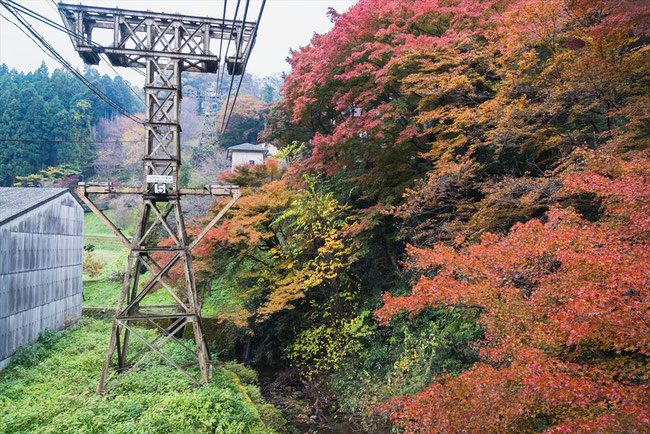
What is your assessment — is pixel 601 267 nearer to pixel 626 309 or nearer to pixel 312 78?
pixel 626 309

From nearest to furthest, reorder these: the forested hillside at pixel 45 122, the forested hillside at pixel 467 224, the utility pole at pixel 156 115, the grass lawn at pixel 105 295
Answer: the forested hillside at pixel 467 224 < the utility pole at pixel 156 115 < the grass lawn at pixel 105 295 < the forested hillside at pixel 45 122

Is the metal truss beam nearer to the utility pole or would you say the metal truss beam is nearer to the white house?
the utility pole

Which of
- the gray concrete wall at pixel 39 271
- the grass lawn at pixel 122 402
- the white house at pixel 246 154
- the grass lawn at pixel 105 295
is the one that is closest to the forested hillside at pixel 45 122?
the white house at pixel 246 154

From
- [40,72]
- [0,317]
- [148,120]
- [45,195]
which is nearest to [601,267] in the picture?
[148,120]

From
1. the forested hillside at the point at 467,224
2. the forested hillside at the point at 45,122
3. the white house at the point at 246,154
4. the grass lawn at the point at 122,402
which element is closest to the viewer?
the forested hillside at the point at 467,224

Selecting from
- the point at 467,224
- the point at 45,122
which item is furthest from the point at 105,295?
the point at 45,122

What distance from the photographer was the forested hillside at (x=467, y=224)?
4.91 metres

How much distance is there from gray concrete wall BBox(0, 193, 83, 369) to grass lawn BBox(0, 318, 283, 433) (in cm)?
139

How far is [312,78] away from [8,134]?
3396 centimetres

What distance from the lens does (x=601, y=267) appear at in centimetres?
475

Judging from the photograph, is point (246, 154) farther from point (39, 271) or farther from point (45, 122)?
point (39, 271)

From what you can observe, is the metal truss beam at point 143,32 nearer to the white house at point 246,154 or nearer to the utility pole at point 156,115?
the utility pole at point 156,115

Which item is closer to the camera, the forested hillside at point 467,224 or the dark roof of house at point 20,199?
the forested hillside at point 467,224

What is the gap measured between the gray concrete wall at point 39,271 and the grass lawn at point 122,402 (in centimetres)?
139
